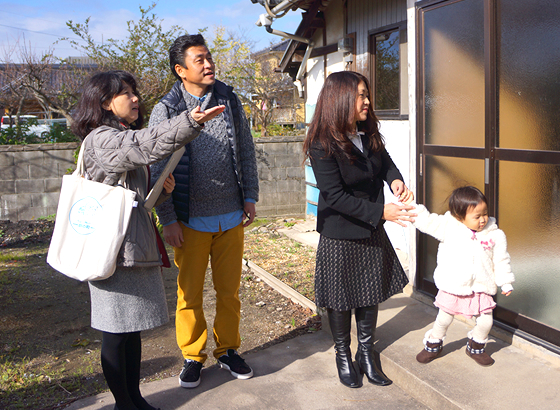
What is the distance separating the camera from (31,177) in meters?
8.31

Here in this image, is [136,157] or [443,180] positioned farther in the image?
[443,180]

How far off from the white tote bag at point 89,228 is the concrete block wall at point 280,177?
7.11 m

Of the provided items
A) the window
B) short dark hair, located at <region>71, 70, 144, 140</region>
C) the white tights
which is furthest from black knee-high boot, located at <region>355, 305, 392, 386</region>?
the window

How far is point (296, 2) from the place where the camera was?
641 centimetres

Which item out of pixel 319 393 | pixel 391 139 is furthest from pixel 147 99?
pixel 319 393

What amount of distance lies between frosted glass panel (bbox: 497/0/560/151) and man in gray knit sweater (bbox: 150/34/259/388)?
166 cm

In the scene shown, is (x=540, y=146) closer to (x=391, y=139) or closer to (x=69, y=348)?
(x=391, y=139)

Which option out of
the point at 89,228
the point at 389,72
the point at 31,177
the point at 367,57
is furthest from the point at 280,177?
the point at 89,228

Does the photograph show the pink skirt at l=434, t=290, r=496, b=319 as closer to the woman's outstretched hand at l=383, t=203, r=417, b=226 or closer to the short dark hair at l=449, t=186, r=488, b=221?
the short dark hair at l=449, t=186, r=488, b=221

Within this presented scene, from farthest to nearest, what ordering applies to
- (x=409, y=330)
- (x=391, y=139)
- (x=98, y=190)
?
1. (x=391, y=139)
2. (x=409, y=330)
3. (x=98, y=190)

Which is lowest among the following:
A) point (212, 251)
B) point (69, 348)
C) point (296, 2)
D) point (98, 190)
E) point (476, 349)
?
point (69, 348)

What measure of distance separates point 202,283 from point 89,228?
37.3 inches

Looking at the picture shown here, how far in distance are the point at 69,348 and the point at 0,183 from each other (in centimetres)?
563

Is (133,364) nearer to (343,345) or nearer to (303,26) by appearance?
(343,345)
